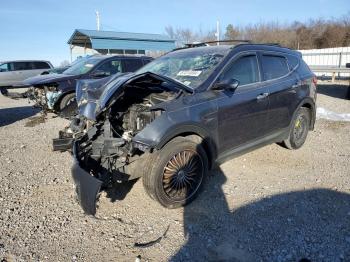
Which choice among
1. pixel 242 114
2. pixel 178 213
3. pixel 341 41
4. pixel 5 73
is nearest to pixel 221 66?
pixel 242 114

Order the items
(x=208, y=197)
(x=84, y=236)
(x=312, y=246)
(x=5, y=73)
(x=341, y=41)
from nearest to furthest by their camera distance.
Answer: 1. (x=312, y=246)
2. (x=84, y=236)
3. (x=208, y=197)
4. (x=5, y=73)
5. (x=341, y=41)

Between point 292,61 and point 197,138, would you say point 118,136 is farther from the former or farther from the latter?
point 292,61

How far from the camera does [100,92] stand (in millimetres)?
4539

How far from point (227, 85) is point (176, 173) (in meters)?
1.27

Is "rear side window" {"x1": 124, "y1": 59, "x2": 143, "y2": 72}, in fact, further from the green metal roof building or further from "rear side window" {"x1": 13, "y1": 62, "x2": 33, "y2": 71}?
the green metal roof building

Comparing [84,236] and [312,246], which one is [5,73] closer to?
[84,236]

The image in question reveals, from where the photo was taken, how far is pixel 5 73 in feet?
64.8

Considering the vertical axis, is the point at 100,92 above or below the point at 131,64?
below

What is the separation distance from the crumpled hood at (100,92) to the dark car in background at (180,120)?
0.01m

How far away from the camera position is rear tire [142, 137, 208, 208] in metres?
3.69

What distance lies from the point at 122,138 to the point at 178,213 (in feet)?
3.71

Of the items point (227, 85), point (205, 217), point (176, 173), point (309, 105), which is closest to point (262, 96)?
point (227, 85)

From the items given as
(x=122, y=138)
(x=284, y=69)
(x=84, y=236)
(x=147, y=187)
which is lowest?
(x=84, y=236)

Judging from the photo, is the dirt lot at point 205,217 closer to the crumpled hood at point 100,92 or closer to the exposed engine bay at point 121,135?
the exposed engine bay at point 121,135
